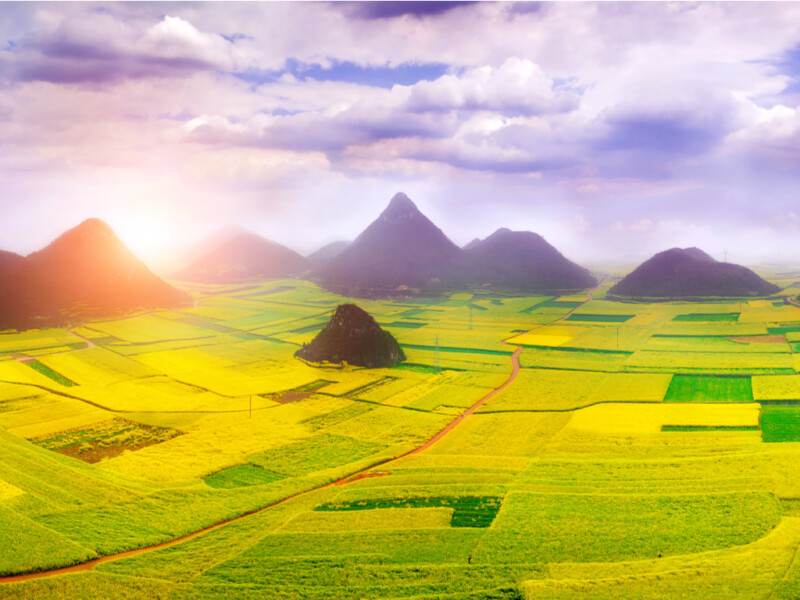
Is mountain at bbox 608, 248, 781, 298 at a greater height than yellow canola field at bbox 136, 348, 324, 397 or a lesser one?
greater

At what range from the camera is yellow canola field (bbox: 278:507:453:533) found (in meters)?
27.6

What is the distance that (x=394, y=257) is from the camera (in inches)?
6796

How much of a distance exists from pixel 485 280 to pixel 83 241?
4314 inches

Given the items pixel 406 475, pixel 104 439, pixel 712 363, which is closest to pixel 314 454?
pixel 406 475

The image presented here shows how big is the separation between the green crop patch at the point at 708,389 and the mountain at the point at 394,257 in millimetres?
95749

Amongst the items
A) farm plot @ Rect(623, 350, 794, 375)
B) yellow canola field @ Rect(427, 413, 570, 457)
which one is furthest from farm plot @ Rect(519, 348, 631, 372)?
yellow canola field @ Rect(427, 413, 570, 457)

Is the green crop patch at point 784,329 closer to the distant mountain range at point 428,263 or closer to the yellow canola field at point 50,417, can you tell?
the distant mountain range at point 428,263

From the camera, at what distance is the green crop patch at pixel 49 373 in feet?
193

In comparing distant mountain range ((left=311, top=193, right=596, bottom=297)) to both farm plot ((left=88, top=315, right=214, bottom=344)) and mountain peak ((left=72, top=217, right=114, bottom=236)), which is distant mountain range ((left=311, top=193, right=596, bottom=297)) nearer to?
farm plot ((left=88, top=315, right=214, bottom=344))

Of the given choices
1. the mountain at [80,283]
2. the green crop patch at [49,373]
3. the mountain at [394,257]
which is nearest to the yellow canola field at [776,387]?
the green crop patch at [49,373]

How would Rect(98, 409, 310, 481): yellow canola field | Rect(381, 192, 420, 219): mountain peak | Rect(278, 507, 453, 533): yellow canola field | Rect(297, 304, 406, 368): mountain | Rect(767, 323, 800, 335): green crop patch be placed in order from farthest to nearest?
Rect(381, 192, 420, 219): mountain peak, Rect(767, 323, 800, 335): green crop patch, Rect(297, 304, 406, 368): mountain, Rect(98, 409, 310, 481): yellow canola field, Rect(278, 507, 453, 533): yellow canola field

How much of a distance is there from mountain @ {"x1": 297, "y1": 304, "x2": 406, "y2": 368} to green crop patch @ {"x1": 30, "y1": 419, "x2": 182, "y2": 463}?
85.6ft

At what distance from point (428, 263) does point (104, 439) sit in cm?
13687

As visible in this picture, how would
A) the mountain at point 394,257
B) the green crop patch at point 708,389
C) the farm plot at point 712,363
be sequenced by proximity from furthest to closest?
the mountain at point 394,257 → the farm plot at point 712,363 → the green crop patch at point 708,389
